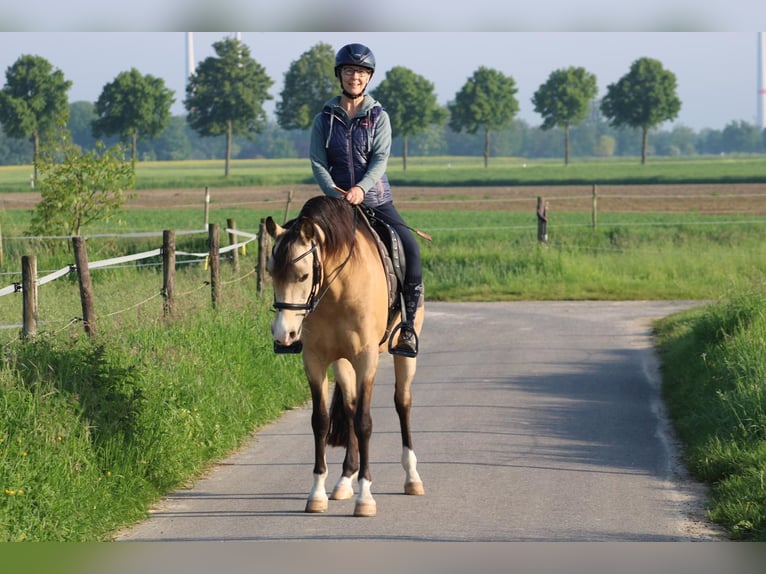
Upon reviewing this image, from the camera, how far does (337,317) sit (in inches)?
299

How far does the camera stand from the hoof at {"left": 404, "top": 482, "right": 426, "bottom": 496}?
26.6 feet

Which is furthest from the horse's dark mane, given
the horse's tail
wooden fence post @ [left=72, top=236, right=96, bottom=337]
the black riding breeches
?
wooden fence post @ [left=72, top=236, right=96, bottom=337]

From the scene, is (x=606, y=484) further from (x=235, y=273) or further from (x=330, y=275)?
(x=235, y=273)

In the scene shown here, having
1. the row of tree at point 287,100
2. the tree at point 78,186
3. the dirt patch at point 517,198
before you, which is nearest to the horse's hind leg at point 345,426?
the tree at point 78,186

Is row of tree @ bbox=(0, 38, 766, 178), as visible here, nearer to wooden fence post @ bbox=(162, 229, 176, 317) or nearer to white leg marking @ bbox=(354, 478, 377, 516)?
wooden fence post @ bbox=(162, 229, 176, 317)

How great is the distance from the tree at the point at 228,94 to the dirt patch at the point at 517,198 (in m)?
19.5

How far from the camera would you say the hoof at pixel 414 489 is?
8.10 meters

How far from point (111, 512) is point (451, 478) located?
2511mm

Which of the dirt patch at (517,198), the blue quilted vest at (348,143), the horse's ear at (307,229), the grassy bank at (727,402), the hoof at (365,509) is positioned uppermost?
the blue quilted vest at (348,143)

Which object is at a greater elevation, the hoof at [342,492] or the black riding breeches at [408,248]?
the black riding breeches at [408,248]

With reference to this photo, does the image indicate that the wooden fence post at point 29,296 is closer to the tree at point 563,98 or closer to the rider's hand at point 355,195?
the rider's hand at point 355,195

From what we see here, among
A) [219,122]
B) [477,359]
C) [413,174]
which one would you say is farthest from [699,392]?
[219,122]

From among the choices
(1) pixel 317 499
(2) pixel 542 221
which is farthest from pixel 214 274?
(2) pixel 542 221

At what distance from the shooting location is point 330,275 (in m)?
7.39
